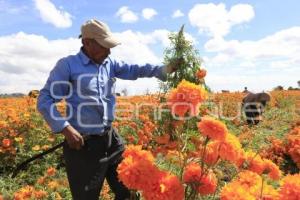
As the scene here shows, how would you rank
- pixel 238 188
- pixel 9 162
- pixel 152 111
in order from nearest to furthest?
pixel 238 188, pixel 9 162, pixel 152 111

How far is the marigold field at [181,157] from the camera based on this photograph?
6.38 feet

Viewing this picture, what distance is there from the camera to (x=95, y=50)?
3688 millimetres

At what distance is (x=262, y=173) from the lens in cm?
234

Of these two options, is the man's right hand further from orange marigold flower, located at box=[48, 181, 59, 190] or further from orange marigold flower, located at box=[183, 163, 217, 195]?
orange marigold flower, located at box=[48, 181, 59, 190]

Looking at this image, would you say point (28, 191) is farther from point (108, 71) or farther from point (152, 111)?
point (152, 111)

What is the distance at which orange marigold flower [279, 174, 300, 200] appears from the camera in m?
1.62

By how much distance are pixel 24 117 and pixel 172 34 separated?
316 centimetres

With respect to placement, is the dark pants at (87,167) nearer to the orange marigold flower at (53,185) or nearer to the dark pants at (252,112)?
the orange marigold flower at (53,185)

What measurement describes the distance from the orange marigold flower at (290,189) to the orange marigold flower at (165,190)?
1.38ft

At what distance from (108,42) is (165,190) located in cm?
188

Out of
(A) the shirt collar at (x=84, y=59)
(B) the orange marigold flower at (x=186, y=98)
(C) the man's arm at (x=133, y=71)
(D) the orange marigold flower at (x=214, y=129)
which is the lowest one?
(D) the orange marigold flower at (x=214, y=129)

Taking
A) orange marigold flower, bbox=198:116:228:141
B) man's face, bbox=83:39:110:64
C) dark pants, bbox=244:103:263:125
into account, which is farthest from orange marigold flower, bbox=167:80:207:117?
dark pants, bbox=244:103:263:125

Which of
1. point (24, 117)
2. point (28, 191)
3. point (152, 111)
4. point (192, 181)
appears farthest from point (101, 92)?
point (152, 111)

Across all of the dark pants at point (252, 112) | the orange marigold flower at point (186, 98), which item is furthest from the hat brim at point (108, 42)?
the dark pants at point (252, 112)
